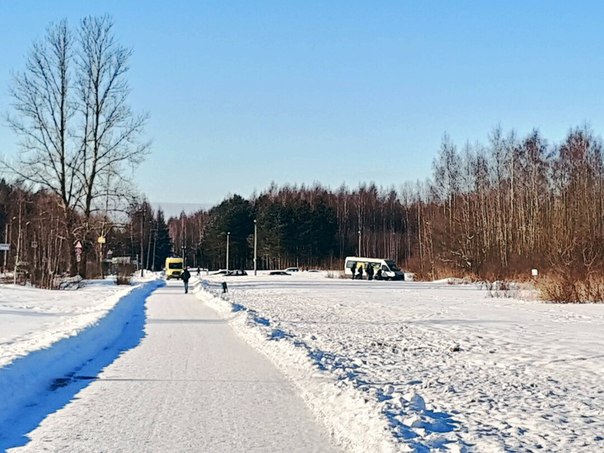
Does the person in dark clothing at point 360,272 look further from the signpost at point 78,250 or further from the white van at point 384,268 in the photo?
Answer: the signpost at point 78,250

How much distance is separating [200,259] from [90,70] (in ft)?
299

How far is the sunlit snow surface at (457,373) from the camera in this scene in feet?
24.2

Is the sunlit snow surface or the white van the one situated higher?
the white van

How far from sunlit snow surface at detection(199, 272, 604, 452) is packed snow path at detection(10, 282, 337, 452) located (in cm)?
47

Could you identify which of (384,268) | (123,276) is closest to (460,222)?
(384,268)

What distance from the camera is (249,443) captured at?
7.08m

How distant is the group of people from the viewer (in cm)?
7588

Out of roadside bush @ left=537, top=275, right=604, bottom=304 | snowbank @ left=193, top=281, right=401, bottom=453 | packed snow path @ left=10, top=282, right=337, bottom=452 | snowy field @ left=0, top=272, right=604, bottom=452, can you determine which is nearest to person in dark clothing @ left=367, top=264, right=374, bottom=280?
roadside bush @ left=537, top=275, right=604, bottom=304

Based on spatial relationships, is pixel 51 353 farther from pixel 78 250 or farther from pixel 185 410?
pixel 78 250

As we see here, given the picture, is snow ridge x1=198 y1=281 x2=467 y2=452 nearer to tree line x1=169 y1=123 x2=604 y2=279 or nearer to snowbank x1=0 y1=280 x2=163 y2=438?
snowbank x1=0 y1=280 x2=163 y2=438

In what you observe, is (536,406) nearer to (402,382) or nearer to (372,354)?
(402,382)

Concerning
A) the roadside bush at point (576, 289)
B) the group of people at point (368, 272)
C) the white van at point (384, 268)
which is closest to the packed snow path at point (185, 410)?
the roadside bush at point (576, 289)

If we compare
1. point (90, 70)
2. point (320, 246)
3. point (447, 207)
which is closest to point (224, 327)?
point (90, 70)

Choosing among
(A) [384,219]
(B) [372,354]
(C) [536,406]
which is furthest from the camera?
(A) [384,219]
